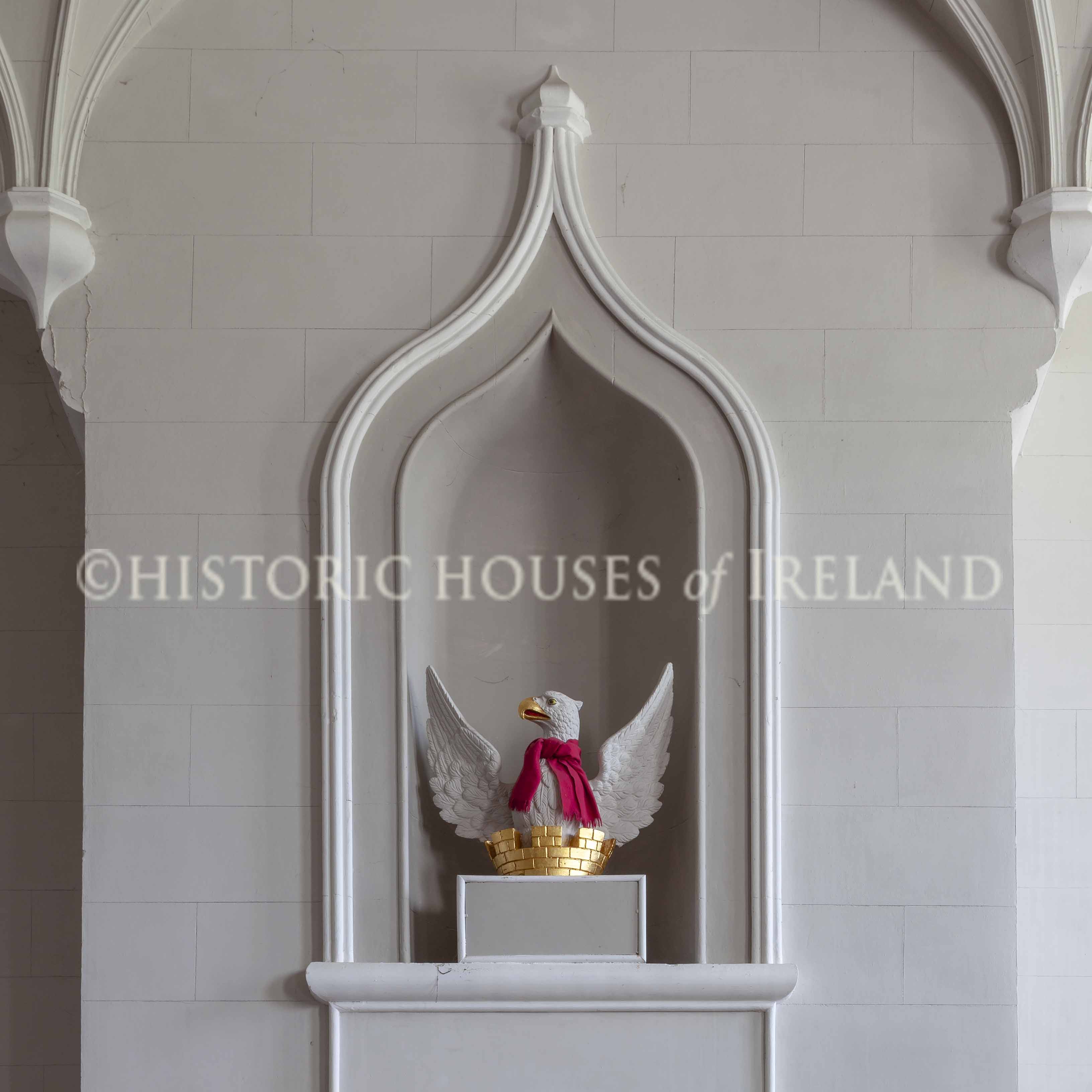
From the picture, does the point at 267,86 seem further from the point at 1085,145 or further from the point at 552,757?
the point at 1085,145

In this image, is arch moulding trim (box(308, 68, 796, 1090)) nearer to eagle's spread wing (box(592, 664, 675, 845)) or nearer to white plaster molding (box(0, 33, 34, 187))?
eagle's spread wing (box(592, 664, 675, 845))

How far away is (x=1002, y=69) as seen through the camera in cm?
362

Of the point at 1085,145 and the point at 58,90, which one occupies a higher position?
the point at 58,90

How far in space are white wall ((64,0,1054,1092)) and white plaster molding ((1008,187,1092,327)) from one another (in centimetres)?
6

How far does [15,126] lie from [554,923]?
2.52 meters

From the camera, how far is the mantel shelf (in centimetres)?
333

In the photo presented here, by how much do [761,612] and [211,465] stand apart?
1.51 metres

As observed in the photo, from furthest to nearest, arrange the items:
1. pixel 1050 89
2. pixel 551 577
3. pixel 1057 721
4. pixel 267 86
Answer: pixel 1057 721
pixel 551 577
pixel 267 86
pixel 1050 89

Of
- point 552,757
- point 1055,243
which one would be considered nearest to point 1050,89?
point 1055,243

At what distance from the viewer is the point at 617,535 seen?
395 centimetres

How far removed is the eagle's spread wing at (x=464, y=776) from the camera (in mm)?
3549

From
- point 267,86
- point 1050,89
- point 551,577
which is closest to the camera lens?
point 1050,89

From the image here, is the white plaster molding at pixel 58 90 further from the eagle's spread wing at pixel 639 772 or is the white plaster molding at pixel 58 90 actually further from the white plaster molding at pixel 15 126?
the eagle's spread wing at pixel 639 772

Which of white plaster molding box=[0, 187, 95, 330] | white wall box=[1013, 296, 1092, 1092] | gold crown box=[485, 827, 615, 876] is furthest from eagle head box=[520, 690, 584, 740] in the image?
white plaster molding box=[0, 187, 95, 330]
